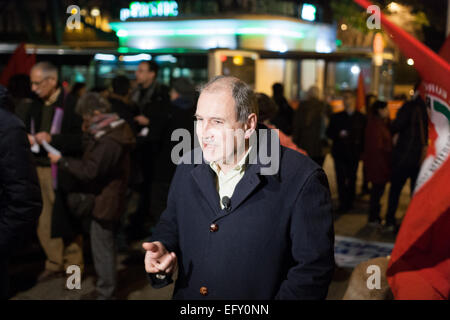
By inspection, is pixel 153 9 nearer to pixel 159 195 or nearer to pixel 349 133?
pixel 349 133

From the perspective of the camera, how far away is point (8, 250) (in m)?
3.11

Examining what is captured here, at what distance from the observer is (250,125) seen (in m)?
2.45

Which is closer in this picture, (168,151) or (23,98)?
(23,98)

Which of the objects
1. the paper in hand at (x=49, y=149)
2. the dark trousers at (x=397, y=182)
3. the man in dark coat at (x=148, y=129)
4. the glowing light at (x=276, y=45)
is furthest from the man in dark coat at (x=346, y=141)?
the glowing light at (x=276, y=45)

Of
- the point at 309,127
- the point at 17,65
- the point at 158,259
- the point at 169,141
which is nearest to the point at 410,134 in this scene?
the point at 309,127

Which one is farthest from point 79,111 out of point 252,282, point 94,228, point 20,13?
point 20,13

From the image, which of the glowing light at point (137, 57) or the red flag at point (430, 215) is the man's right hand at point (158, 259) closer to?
the red flag at point (430, 215)

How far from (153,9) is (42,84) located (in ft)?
48.2

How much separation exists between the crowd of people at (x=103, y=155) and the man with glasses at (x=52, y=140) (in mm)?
10

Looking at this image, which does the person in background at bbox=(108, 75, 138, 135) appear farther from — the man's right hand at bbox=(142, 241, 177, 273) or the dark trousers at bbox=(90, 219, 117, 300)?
the man's right hand at bbox=(142, 241, 177, 273)

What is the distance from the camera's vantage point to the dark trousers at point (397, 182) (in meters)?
7.89

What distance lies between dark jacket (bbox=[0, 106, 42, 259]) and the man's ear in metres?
1.35

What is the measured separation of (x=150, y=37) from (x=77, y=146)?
1562 centimetres

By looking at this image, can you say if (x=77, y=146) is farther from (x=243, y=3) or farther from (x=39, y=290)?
(x=243, y=3)
